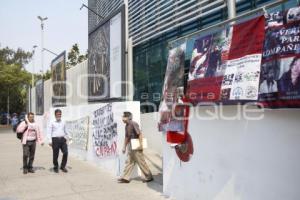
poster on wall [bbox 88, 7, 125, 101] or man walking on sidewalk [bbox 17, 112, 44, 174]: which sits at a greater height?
poster on wall [bbox 88, 7, 125, 101]

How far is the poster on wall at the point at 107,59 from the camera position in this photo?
13641mm

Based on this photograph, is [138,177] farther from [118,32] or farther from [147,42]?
[147,42]

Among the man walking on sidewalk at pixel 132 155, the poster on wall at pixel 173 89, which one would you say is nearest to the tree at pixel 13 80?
the man walking on sidewalk at pixel 132 155

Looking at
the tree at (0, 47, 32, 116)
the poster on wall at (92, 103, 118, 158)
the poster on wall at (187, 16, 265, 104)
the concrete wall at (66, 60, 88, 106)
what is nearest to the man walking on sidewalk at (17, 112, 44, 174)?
the poster on wall at (92, 103, 118, 158)

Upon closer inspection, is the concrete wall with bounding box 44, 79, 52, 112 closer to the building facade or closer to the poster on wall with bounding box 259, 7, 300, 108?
the building facade

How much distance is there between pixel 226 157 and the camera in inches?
251

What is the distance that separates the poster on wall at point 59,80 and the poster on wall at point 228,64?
15.6m

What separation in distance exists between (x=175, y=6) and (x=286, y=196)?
9019 millimetres

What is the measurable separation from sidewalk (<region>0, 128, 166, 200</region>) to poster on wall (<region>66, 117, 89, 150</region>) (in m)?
1.46

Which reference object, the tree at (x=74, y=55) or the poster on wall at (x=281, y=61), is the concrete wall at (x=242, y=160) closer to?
the poster on wall at (x=281, y=61)

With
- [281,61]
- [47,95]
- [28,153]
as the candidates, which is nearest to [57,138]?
[28,153]

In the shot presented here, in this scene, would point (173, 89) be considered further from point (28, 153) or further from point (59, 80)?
point (59, 80)

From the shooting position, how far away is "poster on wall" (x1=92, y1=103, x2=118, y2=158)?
11.3 metres

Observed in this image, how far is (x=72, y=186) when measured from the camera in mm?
9758
